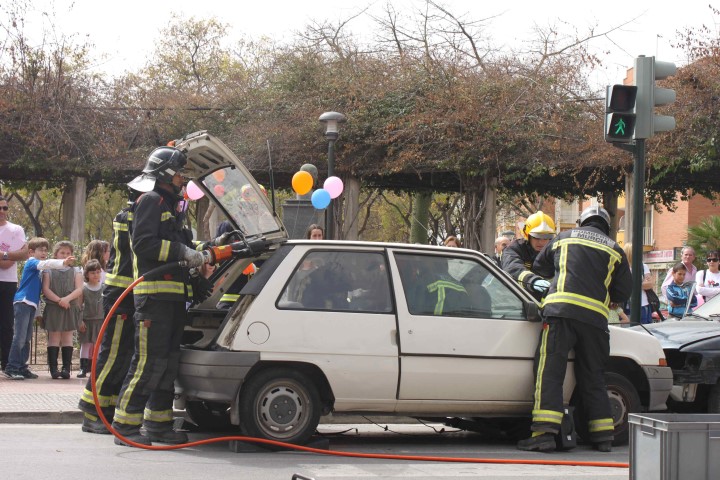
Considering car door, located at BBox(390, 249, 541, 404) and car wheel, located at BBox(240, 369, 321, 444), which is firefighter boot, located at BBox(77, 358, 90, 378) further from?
car door, located at BBox(390, 249, 541, 404)

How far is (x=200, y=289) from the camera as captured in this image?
8273 mm

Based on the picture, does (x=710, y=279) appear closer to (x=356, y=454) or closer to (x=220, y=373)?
(x=356, y=454)

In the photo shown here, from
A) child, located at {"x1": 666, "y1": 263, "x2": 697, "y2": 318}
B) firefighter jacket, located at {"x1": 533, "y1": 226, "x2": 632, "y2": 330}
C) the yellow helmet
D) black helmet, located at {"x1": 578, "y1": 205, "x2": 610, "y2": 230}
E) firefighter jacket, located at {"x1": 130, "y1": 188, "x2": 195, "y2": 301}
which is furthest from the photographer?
child, located at {"x1": 666, "y1": 263, "x2": 697, "y2": 318}

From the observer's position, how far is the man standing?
11656 millimetres

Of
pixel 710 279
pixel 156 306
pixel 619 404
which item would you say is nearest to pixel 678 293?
pixel 710 279

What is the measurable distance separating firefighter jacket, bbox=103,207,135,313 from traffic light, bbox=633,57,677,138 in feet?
16.9

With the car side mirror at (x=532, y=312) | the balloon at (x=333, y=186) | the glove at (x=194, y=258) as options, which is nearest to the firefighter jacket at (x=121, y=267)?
the glove at (x=194, y=258)

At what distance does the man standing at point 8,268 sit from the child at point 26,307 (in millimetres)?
102

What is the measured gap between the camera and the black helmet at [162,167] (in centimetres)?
775

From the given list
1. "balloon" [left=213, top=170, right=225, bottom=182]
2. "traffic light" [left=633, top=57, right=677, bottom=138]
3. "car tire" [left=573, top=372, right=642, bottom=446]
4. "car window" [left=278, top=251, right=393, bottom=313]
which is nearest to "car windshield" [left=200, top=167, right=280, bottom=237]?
"balloon" [left=213, top=170, right=225, bottom=182]

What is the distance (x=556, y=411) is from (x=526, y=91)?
13.1 meters

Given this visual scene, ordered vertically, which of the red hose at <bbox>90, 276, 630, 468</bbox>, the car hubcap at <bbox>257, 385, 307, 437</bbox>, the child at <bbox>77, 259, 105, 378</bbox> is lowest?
the red hose at <bbox>90, 276, 630, 468</bbox>

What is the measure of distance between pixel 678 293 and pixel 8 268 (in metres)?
8.31

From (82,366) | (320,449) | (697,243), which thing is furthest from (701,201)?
(320,449)
